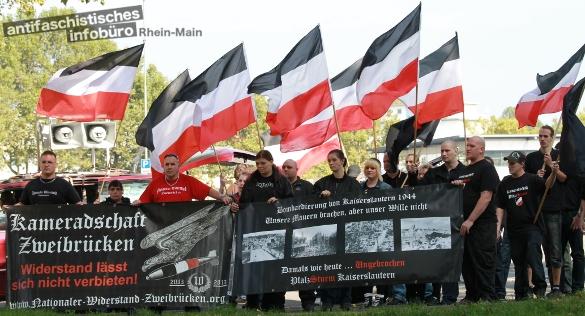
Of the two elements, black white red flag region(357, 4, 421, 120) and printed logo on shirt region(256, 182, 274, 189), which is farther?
black white red flag region(357, 4, 421, 120)

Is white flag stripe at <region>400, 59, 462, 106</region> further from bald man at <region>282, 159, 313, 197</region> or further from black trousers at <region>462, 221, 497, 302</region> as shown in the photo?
black trousers at <region>462, 221, 497, 302</region>

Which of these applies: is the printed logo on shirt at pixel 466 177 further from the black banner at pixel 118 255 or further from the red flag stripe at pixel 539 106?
the red flag stripe at pixel 539 106

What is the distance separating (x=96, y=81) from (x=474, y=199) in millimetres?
5258

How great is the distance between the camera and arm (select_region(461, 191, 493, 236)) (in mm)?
10680

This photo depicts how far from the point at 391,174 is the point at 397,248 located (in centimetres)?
242

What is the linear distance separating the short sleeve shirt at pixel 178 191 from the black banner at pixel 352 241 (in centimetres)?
55

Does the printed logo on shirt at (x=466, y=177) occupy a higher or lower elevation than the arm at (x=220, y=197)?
higher

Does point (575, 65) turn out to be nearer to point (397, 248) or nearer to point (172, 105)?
point (397, 248)

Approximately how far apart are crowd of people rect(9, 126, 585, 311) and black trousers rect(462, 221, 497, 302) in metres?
0.01

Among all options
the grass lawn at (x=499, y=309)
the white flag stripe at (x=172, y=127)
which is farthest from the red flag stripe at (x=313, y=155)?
the grass lawn at (x=499, y=309)

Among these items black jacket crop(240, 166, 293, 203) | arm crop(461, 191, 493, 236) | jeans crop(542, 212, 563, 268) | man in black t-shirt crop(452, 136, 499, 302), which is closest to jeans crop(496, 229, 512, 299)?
jeans crop(542, 212, 563, 268)

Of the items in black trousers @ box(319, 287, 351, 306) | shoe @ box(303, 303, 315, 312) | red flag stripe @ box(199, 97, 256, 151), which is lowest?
shoe @ box(303, 303, 315, 312)

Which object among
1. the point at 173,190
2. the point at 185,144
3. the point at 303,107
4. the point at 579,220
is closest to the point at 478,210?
the point at 579,220

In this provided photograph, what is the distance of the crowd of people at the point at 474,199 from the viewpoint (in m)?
10.9
